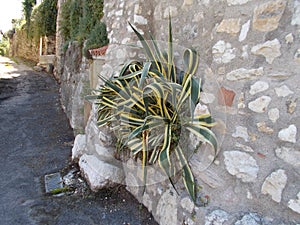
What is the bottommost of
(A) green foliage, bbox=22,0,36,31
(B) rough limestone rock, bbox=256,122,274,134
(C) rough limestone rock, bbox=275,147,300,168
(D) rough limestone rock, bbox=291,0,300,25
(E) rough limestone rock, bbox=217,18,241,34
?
(C) rough limestone rock, bbox=275,147,300,168

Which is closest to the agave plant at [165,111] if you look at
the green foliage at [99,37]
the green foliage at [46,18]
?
the green foliage at [99,37]

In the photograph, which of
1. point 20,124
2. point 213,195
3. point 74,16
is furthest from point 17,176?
point 74,16

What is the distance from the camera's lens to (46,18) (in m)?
9.16

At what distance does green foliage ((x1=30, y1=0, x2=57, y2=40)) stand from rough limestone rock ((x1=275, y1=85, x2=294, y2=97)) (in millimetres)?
9543

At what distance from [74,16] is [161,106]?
4151mm

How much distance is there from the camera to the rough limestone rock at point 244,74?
1.32m

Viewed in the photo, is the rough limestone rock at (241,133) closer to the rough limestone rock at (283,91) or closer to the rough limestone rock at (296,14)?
the rough limestone rock at (283,91)

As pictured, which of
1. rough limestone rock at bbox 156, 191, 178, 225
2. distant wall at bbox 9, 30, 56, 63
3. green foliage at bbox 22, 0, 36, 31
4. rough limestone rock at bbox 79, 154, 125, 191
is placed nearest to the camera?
rough limestone rock at bbox 156, 191, 178, 225

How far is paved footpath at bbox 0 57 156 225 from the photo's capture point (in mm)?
2180

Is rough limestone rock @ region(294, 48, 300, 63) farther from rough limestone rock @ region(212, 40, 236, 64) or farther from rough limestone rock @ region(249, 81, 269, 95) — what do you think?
rough limestone rock @ region(212, 40, 236, 64)

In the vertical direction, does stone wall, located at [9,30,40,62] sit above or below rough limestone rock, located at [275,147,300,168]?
below

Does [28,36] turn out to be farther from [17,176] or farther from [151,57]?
[151,57]

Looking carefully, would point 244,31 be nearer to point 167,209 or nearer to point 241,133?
point 241,133

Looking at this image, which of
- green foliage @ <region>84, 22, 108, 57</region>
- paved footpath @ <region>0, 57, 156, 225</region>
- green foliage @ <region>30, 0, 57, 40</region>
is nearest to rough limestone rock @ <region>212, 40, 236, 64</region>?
paved footpath @ <region>0, 57, 156, 225</region>
